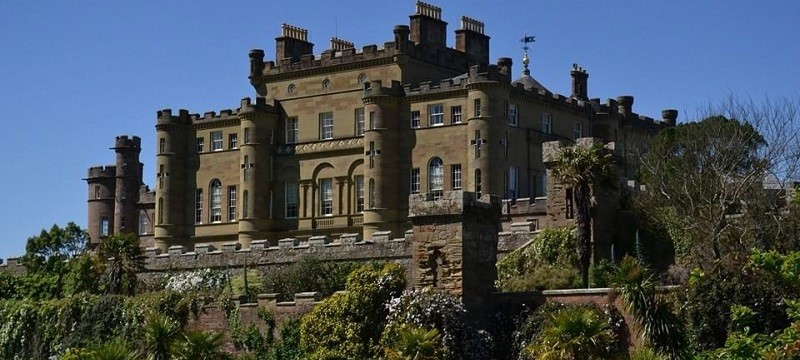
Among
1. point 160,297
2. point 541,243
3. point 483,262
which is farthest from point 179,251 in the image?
point 483,262

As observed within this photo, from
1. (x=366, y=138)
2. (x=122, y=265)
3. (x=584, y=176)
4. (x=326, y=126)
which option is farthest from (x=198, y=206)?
(x=584, y=176)

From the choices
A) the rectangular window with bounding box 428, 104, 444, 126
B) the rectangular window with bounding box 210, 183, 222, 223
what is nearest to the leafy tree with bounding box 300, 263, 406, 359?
the rectangular window with bounding box 428, 104, 444, 126

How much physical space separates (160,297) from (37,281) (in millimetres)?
15163

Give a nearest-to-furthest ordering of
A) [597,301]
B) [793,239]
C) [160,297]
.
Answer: [597,301] < [793,239] < [160,297]

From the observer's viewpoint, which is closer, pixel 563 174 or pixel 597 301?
pixel 597 301

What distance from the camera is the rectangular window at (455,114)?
Answer: 2795 inches

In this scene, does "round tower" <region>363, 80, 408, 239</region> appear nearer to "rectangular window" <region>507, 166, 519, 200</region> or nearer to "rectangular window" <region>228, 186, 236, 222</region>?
"rectangular window" <region>507, 166, 519, 200</region>

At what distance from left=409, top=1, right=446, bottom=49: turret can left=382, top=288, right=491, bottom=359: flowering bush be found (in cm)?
3418

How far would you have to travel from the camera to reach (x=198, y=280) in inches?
2596

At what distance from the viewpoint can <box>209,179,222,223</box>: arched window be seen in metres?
79.0

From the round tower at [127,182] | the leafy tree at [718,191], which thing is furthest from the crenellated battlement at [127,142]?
the leafy tree at [718,191]

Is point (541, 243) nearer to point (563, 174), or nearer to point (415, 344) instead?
point (563, 174)

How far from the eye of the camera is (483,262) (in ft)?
142

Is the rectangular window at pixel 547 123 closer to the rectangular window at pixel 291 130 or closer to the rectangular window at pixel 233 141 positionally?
the rectangular window at pixel 291 130
